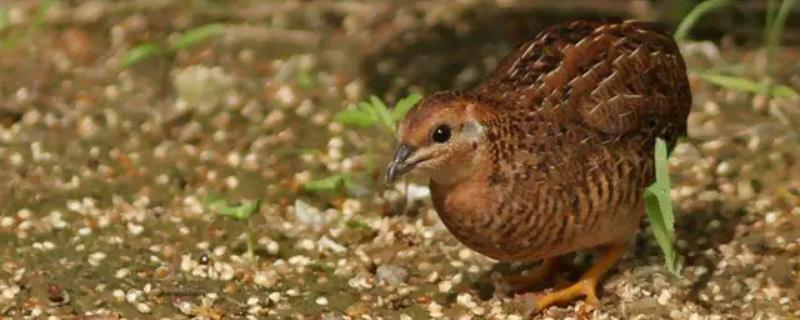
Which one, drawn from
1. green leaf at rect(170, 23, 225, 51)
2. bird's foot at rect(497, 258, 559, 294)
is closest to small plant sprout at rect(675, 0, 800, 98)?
bird's foot at rect(497, 258, 559, 294)

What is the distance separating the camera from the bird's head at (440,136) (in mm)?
3637

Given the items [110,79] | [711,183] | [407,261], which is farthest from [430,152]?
[110,79]

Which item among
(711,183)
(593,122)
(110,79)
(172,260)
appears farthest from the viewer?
(110,79)

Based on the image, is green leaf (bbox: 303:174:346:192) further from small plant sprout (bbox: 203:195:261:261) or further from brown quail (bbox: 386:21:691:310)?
brown quail (bbox: 386:21:691:310)

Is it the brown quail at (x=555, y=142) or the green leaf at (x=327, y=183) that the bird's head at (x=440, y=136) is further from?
the green leaf at (x=327, y=183)

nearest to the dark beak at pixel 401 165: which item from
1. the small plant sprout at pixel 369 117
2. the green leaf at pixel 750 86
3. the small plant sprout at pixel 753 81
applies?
the small plant sprout at pixel 369 117

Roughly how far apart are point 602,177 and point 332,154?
1.53m

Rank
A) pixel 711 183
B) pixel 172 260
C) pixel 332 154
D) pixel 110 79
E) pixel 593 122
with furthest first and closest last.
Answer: pixel 110 79 → pixel 332 154 → pixel 711 183 → pixel 172 260 → pixel 593 122

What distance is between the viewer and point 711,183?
486 centimetres

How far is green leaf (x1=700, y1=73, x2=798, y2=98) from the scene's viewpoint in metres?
4.86

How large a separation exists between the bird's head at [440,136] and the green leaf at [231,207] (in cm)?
91

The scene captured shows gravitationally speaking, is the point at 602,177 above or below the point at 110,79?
below

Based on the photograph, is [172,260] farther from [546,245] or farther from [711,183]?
[711,183]

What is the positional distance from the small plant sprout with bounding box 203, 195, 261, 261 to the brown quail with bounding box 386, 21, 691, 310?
2.74 feet
